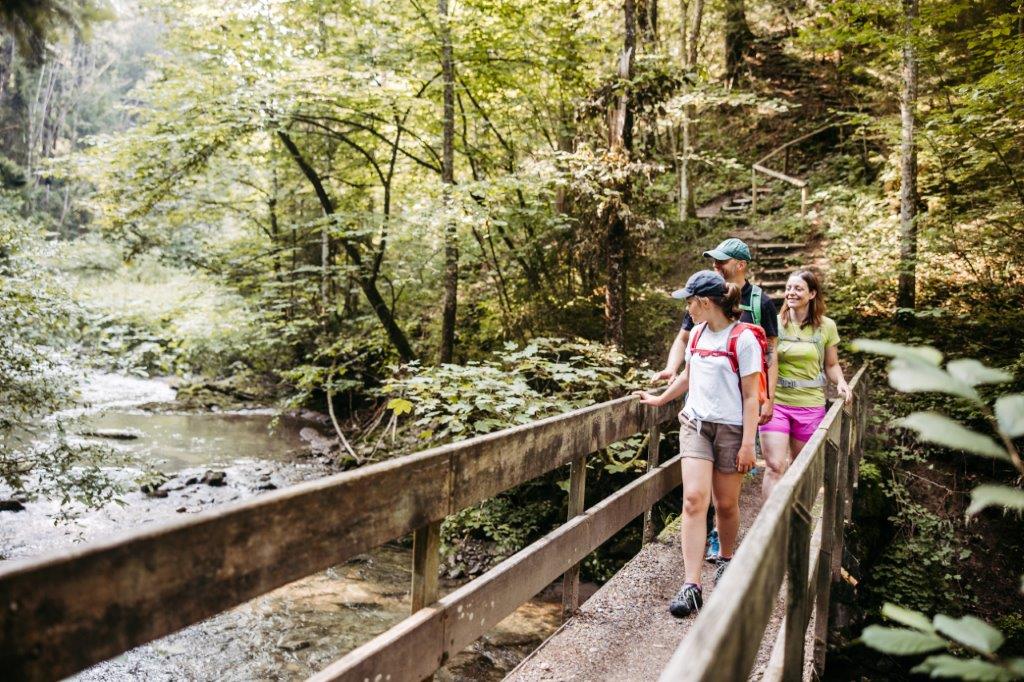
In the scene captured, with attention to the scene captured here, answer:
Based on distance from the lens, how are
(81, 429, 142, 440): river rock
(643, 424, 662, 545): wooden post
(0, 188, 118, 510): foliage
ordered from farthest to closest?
(81, 429, 142, 440): river rock, (0, 188, 118, 510): foliage, (643, 424, 662, 545): wooden post

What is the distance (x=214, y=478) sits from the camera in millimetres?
10953

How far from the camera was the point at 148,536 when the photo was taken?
1319 mm

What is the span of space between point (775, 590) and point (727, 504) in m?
2.35

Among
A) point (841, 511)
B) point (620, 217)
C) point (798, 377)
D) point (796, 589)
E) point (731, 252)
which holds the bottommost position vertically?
point (841, 511)

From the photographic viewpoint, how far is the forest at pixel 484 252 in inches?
287

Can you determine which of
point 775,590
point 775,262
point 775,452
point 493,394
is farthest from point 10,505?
point 775,262

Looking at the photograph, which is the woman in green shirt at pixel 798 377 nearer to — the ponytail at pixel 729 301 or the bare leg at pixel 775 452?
the bare leg at pixel 775 452

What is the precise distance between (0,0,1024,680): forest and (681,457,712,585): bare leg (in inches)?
69.9

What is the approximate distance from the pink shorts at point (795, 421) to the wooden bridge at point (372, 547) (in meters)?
1.25

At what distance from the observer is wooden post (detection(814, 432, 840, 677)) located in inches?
140

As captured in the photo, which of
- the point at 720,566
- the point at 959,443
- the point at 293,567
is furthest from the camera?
the point at 720,566

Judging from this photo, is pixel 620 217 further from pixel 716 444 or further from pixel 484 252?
pixel 716 444

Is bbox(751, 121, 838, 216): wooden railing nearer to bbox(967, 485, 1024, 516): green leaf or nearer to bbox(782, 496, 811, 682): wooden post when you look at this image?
bbox(782, 496, 811, 682): wooden post

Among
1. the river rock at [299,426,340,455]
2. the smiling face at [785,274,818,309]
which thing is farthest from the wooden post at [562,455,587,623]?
the river rock at [299,426,340,455]
